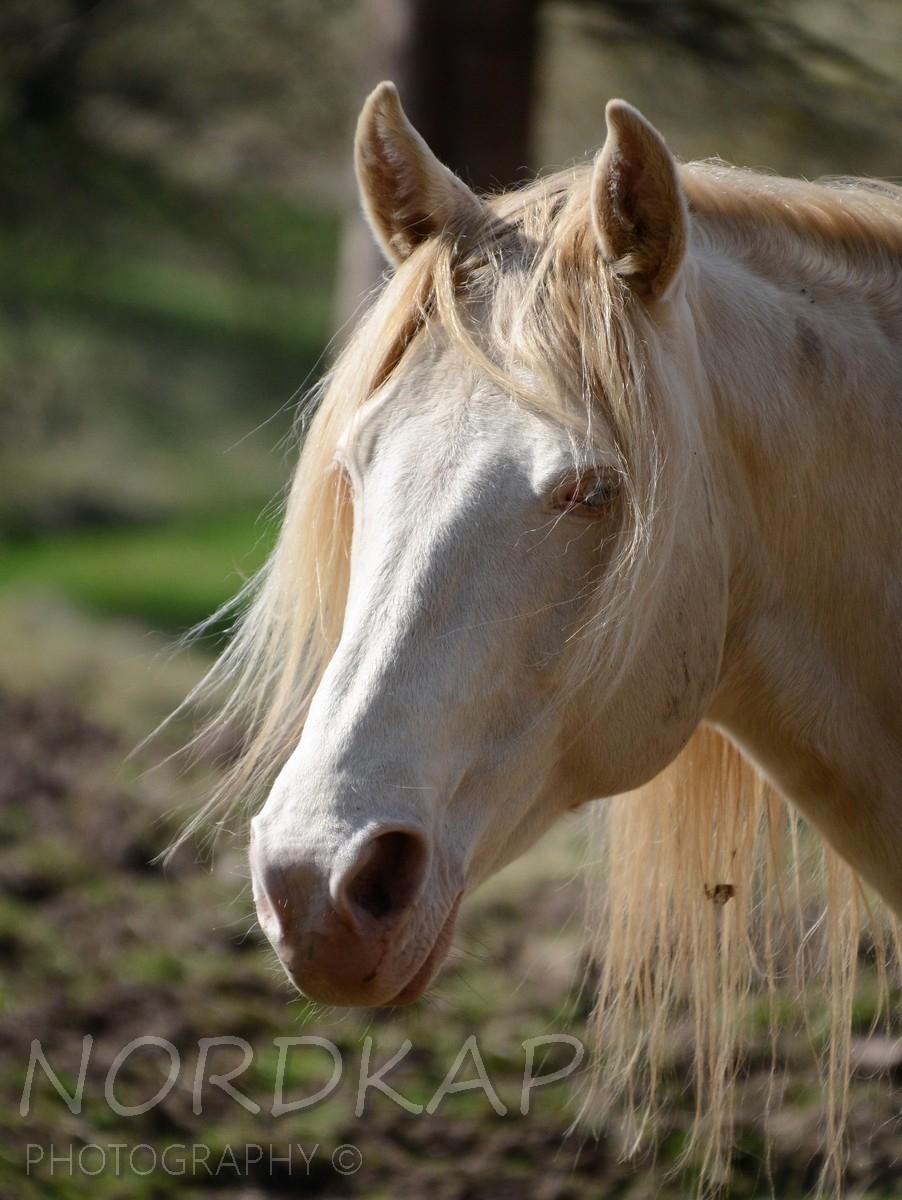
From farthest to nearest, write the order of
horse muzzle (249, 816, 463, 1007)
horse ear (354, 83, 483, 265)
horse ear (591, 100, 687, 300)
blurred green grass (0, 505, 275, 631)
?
blurred green grass (0, 505, 275, 631)
horse ear (354, 83, 483, 265)
horse ear (591, 100, 687, 300)
horse muzzle (249, 816, 463, 1007)

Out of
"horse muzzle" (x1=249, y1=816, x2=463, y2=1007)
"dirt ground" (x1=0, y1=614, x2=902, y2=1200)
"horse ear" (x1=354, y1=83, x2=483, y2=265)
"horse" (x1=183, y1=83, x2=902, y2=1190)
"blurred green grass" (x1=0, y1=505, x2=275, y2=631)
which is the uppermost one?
"horse ear" (x1=354, y1=83, x2=483, y2=265)

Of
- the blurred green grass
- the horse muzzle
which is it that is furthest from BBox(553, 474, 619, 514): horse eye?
the blurred green grass

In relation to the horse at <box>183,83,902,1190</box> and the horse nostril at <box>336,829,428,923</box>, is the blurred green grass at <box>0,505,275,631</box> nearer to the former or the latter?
the horse at <box>183,83,902,1190</box>

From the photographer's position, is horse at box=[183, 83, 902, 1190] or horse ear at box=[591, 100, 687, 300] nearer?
horse at box=[183, 83, 902, 1190]

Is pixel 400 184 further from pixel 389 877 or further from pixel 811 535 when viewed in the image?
pixel 389 877

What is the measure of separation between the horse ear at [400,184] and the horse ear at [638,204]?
0.27 meters

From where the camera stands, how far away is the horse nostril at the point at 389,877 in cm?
145

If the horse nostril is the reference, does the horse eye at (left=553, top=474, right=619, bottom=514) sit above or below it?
above

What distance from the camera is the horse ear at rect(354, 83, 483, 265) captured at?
1.84m

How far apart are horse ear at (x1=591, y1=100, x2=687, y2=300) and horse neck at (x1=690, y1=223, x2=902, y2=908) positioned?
149mm

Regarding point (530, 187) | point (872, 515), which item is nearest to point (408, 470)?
point (530, 187)

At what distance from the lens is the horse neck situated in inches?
72.9

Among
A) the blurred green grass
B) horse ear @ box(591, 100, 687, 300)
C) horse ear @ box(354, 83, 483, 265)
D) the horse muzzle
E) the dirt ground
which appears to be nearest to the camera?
the horse muzzle

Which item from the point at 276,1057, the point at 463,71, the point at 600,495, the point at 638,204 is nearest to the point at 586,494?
the point at 600,495
